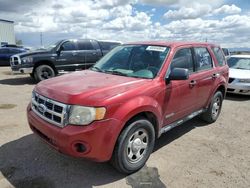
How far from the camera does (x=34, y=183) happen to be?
10.8ft

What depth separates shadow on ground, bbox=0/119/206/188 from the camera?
3350 mm

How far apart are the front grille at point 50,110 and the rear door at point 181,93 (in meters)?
1.63

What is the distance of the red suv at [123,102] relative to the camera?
3.02 m

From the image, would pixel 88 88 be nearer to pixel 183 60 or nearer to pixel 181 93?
pixel 181 93

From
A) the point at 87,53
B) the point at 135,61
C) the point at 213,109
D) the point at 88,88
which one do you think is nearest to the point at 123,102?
the point at 88,88

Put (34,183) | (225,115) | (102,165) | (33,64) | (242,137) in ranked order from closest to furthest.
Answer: (34,183) → (102,165) → (242,137) → (225,115) → (33,64)

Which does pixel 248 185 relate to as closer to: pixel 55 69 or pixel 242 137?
pixel 242 137

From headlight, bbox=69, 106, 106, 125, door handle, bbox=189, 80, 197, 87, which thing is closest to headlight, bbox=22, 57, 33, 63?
door handle, bbox=189, 80, 197, 87

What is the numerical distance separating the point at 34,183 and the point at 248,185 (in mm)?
2795

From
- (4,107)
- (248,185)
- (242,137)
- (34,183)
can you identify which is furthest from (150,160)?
(4,107)

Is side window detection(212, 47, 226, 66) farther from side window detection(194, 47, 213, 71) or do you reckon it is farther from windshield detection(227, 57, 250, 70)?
windshield detection(227, 57, 250, 70)

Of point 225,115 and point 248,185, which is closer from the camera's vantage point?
point 248,185

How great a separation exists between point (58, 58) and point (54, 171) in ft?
26.3

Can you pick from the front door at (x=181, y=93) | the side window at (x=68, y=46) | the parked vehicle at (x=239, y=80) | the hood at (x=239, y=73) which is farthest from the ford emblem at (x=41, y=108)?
the side window at (x=68, y=46)
